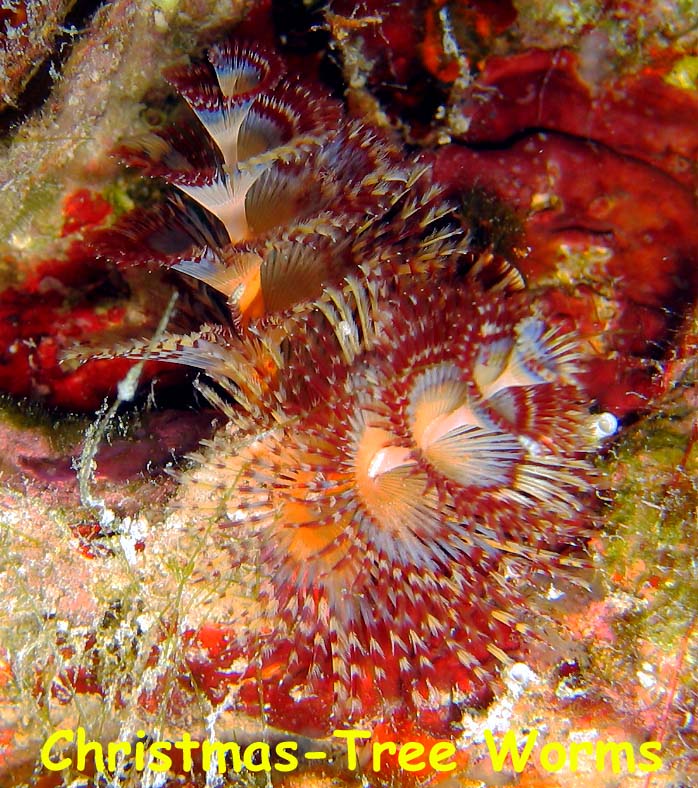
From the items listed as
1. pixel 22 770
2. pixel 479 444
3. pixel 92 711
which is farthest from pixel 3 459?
pixel 479 444

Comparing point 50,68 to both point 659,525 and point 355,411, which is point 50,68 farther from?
point 659,525

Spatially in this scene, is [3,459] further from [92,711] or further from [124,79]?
[124,79]

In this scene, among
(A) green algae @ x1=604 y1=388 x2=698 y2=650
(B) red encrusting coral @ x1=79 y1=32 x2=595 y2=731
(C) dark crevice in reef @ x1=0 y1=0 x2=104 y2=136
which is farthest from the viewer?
(C) dark crevice in reef @ x1=0 y1=0 x2=104 y2=136

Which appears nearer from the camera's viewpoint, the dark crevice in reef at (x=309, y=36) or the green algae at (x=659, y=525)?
the green algae at (x=659, y=525)

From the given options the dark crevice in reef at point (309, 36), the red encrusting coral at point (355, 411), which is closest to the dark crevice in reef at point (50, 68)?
the red encrusting coral at point (355, 411)

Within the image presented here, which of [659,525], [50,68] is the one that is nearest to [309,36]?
[50,68]

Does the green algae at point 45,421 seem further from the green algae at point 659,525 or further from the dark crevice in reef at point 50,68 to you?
the green algae at point 659,525

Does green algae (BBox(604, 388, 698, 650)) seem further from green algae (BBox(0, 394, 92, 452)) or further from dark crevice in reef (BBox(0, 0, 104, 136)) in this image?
dark crevice in reef (BBox(0, 0, 104, 136))

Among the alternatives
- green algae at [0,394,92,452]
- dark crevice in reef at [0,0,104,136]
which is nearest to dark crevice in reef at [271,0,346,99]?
dark crevice in reef at [0,0,104,136]
